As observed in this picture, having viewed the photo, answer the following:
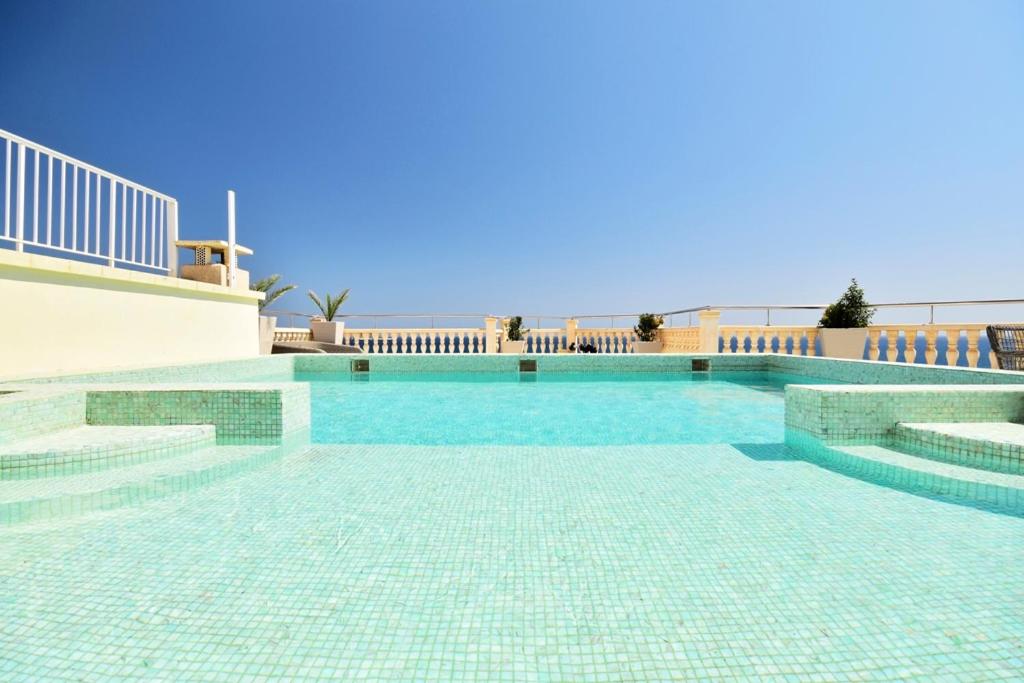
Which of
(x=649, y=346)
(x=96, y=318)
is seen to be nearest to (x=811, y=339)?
(x=649, y=346)

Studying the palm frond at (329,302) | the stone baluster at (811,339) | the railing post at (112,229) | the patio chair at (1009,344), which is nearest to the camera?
the patio chair at (1009,344)

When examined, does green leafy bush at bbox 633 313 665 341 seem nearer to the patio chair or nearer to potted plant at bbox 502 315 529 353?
potted plant at bbox 502 315 529 353

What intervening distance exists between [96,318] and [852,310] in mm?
10862

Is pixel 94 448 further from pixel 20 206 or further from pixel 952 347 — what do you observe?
pixel 952 347

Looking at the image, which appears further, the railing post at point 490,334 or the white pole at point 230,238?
the railing post at point 490,334

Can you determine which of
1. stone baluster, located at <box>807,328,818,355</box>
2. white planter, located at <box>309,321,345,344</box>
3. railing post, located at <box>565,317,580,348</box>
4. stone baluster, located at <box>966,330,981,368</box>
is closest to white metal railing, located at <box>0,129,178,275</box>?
white planter, located at <box>309,321,345,344</box>

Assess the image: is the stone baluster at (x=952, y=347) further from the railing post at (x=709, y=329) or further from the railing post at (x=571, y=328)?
the railing post at (x=571, y=328)

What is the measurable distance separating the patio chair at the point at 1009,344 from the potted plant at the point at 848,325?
8.45 feet

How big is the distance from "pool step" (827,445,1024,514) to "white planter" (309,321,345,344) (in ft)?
32.6

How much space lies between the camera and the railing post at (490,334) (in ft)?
35.4

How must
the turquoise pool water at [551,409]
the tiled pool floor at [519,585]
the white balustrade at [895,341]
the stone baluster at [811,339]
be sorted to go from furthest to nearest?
the stone baluster at [811,339] < the white balustrade at [895,341] < the turquoise pool water at [551,409] < the tiled pool floor at [519,585]

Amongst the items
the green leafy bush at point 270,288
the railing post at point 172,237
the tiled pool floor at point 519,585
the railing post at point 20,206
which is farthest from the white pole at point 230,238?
the green leafy bush at point 270,288

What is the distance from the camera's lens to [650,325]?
35.8 ft

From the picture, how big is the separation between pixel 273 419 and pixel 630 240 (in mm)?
16284
